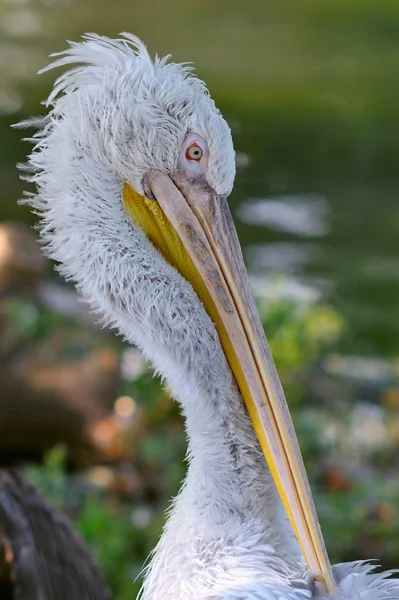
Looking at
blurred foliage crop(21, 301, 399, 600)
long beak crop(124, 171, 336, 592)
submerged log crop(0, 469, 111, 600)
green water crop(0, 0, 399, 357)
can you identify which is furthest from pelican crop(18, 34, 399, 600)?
green water crop(0, 0, 399, 357)

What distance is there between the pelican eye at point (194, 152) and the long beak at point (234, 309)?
6 centimetres

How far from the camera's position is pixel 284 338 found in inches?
183

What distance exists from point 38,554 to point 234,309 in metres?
1.15

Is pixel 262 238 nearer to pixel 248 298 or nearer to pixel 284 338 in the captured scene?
pixel 284 338

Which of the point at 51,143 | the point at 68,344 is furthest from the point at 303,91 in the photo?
the point at 51,143

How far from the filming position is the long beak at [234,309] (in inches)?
98.3

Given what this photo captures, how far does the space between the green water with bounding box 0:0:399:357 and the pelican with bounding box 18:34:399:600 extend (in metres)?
2.48

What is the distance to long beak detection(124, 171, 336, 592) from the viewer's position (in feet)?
8.19

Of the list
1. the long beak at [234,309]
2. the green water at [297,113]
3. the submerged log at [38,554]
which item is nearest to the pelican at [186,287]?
the long beak at [234,309]

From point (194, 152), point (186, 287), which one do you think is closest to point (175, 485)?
point (186, 287)

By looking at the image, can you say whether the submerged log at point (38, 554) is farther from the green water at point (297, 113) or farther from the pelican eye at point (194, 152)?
the green water at point (297, 113)

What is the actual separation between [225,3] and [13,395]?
9395mm

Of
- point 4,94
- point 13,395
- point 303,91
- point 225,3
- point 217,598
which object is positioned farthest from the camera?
point 225,3

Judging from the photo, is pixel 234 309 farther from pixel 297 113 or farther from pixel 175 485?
pixel 297 113
